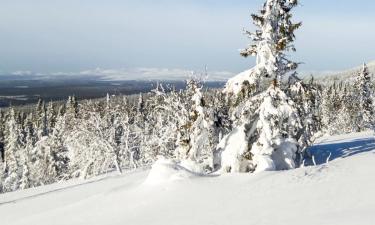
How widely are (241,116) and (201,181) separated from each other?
6.43m

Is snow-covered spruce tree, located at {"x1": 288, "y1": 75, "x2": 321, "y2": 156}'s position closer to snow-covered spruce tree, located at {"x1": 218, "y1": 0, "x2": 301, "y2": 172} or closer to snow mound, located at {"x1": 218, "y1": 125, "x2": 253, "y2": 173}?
snow-covered spruce tree, located at {"x1": 218, "y1": 0, "x2": 301, "y2": 172}

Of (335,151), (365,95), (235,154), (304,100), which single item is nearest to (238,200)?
(235,154)

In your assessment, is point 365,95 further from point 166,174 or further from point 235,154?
point 166,174

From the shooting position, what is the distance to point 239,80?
949 inches

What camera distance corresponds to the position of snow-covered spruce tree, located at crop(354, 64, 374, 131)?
6494 cm

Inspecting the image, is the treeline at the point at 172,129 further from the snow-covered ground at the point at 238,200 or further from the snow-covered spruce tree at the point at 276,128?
the snow-covered ground at the point at 238,200

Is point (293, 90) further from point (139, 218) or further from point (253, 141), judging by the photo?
point (139, 218)

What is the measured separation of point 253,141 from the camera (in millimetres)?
24297

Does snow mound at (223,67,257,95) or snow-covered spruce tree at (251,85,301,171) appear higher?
snow mound at (223,67,257,95)

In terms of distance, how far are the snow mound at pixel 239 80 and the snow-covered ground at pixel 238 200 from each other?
5.72 m

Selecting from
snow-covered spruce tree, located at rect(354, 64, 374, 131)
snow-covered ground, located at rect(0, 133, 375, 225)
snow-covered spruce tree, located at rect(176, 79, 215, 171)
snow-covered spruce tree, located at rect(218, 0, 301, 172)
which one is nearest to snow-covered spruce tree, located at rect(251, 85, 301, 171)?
snow-covered spruce tree, located at rect(218, 0, 301, 172)

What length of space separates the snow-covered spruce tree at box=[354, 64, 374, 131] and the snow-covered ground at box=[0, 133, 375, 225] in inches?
1814

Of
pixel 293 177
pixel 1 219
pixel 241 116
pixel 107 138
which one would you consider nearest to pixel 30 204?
pixel 1 219

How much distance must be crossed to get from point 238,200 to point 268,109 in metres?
8.03
